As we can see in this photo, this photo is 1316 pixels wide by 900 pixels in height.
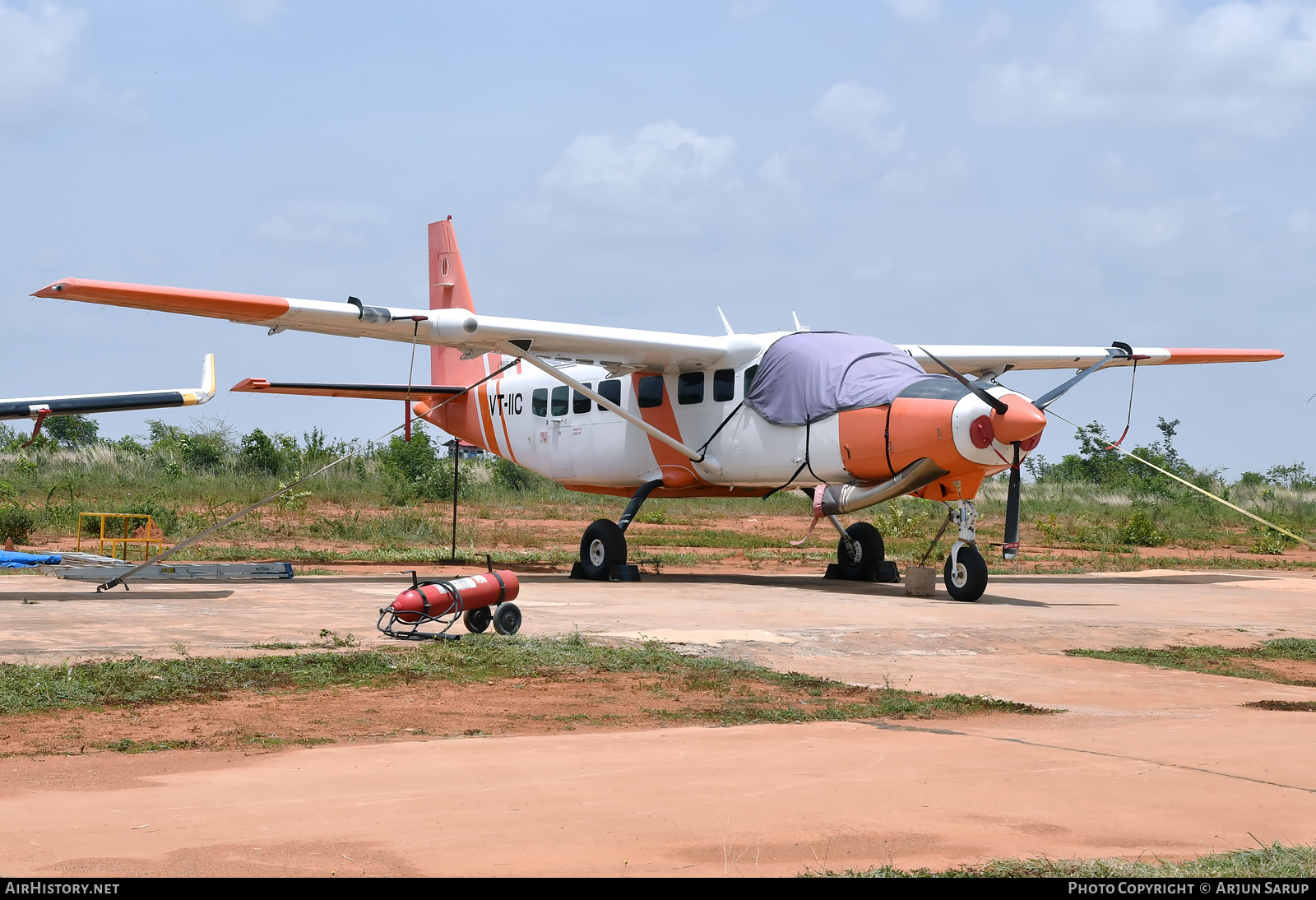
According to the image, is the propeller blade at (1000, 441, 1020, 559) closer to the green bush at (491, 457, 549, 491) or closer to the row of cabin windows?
the row of cabin windows

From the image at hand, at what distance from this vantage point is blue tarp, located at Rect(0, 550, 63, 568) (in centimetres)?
1648

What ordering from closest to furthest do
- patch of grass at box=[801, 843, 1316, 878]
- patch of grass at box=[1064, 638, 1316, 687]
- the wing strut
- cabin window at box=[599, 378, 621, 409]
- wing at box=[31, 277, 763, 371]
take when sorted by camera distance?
patch of grass at box=[801, 843, 1316, 878], patch of grass at box=[1064, 638, 1316, 687], wing at box=[31, 277, 763, 371], the wing strut, cabin window at box=[599, 378, 621, 409]

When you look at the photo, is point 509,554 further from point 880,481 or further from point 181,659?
point 181,659

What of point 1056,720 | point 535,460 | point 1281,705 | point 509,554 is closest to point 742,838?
point 1056,720

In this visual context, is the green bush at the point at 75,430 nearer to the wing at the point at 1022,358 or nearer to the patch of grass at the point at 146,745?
the wing at the point at 1022,358

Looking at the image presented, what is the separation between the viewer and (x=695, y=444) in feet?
59.1

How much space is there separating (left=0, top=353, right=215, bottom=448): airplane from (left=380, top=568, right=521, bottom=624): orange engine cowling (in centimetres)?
843

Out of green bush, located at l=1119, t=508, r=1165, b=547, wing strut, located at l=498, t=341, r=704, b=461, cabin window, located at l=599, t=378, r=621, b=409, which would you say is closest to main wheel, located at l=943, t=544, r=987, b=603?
wing strut, located at l=498, t=341, r=704, b=461

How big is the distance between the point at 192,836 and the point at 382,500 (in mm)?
30218

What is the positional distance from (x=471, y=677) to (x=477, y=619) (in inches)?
76.1

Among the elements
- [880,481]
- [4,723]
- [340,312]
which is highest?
[340,312]

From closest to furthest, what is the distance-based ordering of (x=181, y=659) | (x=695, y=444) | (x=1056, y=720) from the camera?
1. (x=1056, y=720)
2. (x=181, y=659)
3. (x=695, y=444)

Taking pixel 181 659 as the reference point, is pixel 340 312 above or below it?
above

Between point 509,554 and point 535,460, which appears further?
point 509,554
